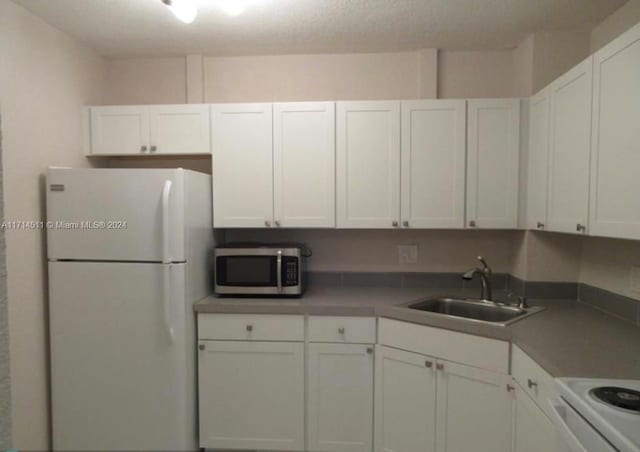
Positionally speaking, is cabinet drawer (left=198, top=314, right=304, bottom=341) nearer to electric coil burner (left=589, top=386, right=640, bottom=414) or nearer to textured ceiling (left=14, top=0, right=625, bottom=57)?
electric coil burner (left=589, top=386, right=640, bottom=414)

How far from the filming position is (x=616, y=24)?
6.37 feet

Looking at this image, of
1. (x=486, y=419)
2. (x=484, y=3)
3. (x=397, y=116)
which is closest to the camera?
(x=486, y=419)

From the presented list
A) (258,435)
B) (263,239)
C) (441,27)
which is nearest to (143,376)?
(258,435)

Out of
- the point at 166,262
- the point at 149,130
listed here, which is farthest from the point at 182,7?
the point at 166,262

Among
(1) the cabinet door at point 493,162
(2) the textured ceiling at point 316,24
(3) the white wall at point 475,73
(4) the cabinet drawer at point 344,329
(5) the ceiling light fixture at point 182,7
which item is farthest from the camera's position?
(3) the white wall at point 475,73

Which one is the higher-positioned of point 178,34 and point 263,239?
point 178,34

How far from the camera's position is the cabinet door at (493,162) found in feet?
7.02

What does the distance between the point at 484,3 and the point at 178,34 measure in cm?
180

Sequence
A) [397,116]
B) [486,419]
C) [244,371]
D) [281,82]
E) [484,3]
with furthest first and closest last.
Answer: [281,82]
[397,116]
[244,371]
[484,3]
[486,419]

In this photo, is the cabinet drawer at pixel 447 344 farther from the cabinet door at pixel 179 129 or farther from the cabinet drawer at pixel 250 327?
the cabinet door at pixel 179 129

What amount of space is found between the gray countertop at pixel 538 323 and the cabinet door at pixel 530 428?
211 millimetres

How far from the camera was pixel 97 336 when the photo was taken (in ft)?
6.45

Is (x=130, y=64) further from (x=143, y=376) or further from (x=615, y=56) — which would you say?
(x=615, y=56)

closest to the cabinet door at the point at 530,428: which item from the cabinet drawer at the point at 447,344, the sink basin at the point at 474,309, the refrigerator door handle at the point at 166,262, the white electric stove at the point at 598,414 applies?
the cabinet drawer at the point at 447,344
